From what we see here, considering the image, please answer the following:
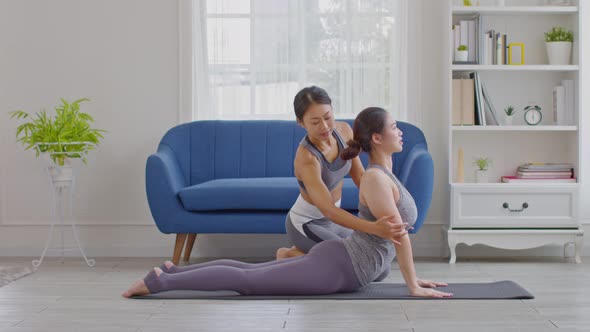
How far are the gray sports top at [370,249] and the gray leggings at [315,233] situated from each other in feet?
0.98

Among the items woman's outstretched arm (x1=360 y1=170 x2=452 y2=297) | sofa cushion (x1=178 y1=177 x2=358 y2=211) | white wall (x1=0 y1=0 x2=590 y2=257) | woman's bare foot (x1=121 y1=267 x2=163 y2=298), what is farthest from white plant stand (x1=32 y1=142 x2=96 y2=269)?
woman's outstretched arm (x1=360 y1=170 x2=452 y2=297)

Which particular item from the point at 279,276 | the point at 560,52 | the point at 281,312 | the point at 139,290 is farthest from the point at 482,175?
the point at 139,290

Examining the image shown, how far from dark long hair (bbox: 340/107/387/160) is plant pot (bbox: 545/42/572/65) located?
208 cm

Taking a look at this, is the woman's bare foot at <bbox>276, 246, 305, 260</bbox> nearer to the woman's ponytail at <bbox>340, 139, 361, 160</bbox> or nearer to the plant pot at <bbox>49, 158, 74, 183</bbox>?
the woman's ponytail at <bbox>340, 139, 361, 160</bbox>

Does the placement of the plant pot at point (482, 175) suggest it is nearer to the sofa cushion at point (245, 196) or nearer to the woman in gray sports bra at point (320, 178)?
the sofa cushion at point (245, 196)

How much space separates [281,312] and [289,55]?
2598 millimetres

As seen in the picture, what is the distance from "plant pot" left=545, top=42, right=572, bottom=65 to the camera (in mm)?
5180

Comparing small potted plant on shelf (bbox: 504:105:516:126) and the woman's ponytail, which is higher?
small potted plant on shelf (bbox: 504:105:516:126)

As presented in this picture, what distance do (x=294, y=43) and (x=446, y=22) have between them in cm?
99

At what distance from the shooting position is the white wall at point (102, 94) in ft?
18.2

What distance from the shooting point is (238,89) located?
558cm

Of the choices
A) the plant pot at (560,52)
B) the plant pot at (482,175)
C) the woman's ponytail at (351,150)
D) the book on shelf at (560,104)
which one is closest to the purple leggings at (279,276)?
the woman's ponytail at (351,150)

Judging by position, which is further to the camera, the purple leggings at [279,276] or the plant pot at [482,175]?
the plant pot at [482,175]

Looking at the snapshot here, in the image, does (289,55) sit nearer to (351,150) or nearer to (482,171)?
(482,171)
